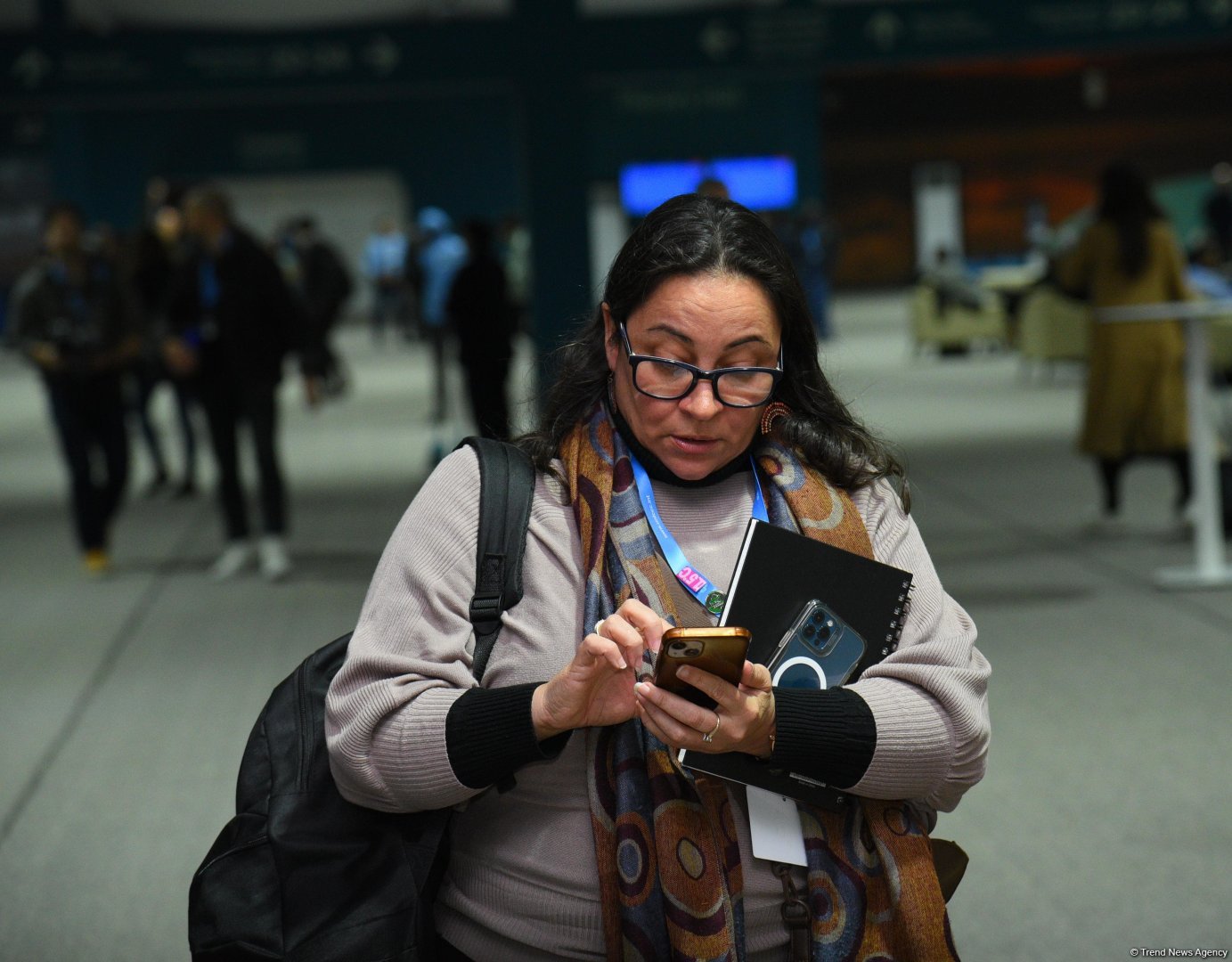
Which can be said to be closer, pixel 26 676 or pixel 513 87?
pixel 26 676

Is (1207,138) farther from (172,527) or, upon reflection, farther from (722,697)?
(722,697)

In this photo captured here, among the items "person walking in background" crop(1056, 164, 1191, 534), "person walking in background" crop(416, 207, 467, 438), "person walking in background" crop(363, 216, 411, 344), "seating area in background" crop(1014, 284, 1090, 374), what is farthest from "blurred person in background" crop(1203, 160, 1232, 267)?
"person walking in background" crop(1056, 164, 1191, 534)

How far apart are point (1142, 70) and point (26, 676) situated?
35.2 m

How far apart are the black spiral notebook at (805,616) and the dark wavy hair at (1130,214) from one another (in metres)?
5.89

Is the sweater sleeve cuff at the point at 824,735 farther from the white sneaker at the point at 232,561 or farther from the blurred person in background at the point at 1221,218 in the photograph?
the blurred person in background at the point at 1221,218

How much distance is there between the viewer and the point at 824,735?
5.81 feet

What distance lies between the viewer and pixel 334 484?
1089cm

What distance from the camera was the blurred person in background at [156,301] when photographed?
399 inches

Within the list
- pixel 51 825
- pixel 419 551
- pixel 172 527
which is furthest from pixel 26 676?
pixel 419 551

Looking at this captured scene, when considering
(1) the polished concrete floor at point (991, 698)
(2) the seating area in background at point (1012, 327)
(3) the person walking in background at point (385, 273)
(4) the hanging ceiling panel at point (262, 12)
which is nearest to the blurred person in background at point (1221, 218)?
(2) the seating area in background at point (1012, 327)

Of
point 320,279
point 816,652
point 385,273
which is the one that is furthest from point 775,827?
point 385,273

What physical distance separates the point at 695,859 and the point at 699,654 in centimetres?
33

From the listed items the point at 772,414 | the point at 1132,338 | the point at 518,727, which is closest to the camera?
the point at 518,727

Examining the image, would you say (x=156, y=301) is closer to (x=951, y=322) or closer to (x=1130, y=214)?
(x=1130, y=214)
